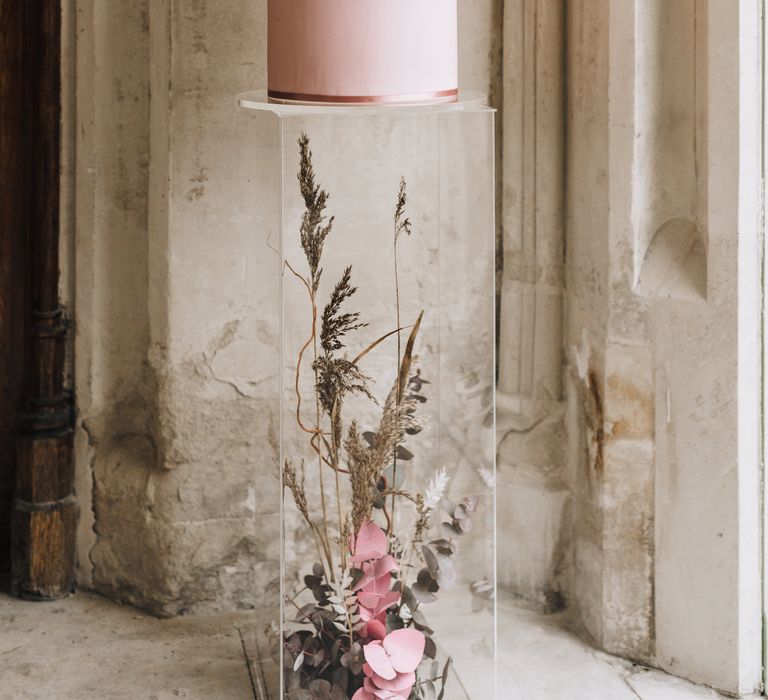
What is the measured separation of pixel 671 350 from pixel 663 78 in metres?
0.50

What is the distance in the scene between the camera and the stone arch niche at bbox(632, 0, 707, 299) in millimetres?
2068

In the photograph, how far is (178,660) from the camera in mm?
2244

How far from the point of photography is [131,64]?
238 centimetres

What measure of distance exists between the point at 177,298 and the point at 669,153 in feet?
3.34

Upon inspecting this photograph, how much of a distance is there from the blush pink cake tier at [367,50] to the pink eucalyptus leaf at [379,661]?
2.85ft

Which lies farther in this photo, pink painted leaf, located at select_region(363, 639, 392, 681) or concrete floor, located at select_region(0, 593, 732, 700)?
concrete floor, located at select_region(0, 593, 732, 700)

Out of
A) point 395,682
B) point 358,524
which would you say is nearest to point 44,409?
point 358,524

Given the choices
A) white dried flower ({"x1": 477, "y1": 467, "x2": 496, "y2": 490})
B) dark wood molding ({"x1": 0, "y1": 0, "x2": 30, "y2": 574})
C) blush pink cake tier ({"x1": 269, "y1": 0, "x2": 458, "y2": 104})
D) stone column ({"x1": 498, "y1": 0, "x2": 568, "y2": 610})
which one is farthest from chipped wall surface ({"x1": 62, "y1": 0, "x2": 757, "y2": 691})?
blush pink cake tier ({"x1": 269, "y1": 0, "x2": 458, "y2": 104})

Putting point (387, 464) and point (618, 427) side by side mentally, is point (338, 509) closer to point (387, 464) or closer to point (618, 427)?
point (387, 464)

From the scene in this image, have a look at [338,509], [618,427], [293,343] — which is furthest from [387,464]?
[618,427]

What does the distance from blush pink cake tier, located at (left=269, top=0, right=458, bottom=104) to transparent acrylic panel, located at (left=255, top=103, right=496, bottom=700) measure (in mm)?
36

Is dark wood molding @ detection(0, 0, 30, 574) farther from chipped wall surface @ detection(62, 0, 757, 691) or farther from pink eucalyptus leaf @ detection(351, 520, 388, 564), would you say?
pink eucalyptus leaf @ detection(351, 520, 388, 564)

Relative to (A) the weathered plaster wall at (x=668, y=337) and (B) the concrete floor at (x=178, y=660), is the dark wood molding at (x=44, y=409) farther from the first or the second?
(A) the weathered plaster wall at (x=668, y=337)

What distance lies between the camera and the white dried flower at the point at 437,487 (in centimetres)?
184
